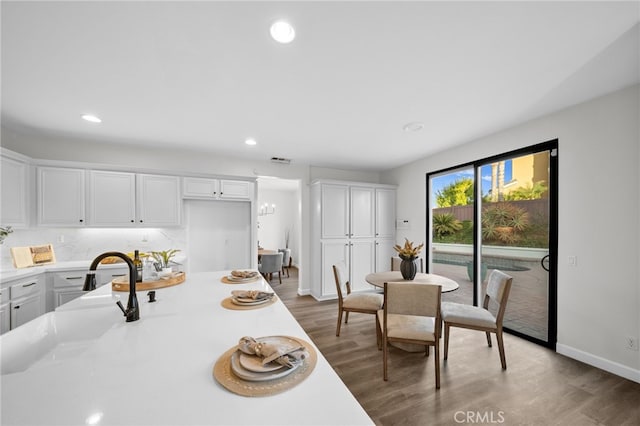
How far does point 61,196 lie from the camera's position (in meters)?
3.17

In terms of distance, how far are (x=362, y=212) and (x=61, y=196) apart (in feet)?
14.7

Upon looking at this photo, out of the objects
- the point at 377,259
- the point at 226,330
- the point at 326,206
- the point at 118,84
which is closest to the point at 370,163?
the point at 326,206

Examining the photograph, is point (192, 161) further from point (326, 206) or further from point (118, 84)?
point (326, 206)

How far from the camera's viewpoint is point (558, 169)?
2627mm

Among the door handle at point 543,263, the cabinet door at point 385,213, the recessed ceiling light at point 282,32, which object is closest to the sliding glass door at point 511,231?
the door handle at point 543,263

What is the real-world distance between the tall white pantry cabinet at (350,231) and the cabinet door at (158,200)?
230 cm

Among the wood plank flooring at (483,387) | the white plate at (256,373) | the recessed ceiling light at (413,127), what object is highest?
the recessed ceiling light at (413,127)

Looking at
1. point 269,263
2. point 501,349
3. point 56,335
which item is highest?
Answer: point 56,335

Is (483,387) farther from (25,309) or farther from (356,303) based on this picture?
(25,309)

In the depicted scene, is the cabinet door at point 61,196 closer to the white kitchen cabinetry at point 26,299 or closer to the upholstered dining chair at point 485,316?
the white kitchen cabinetry at point 26,299

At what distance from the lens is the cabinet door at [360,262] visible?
468 cm

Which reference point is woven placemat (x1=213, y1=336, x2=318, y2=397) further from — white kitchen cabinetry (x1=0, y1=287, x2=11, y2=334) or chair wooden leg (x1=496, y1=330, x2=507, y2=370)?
white kitchen cabinetry (x1=0, y1=287, x2=11, y2=334)

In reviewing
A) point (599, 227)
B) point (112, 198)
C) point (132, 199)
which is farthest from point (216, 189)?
point (599, 227)

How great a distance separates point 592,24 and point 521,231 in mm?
2234
